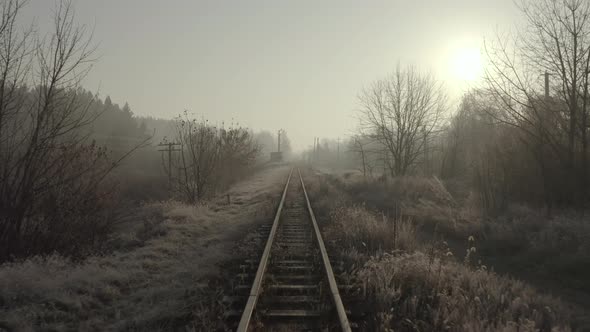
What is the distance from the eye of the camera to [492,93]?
13094 millimetres

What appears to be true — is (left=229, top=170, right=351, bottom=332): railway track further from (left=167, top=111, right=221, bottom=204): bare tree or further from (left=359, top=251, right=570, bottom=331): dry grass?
(left=167, top=111, right=221, bottom=204): bare tree

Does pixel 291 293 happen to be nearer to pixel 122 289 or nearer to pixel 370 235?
pixel 122 289

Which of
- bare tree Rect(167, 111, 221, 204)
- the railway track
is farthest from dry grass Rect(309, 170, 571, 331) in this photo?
bare tree Rect(167, 111, 221, 204)

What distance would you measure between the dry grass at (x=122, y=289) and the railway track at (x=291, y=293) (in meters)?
0.47

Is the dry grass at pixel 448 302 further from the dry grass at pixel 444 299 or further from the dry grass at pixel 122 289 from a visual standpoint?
the dry grass at pixel 122 289

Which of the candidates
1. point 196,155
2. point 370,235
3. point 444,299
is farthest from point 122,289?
point 196,155

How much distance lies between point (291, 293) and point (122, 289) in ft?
8.35

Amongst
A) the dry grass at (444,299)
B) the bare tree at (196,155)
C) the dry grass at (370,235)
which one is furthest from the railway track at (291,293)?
the bare tree at (196,155)

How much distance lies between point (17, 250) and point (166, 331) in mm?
4371

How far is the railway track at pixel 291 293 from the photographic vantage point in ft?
13.4

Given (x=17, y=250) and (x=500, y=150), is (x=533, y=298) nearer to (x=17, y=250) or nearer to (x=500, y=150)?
(x=17, y=250)

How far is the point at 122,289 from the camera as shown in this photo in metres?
5.58

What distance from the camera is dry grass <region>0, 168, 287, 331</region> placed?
4.27m

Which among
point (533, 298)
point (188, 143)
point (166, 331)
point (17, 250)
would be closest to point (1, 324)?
point (166, 331)
